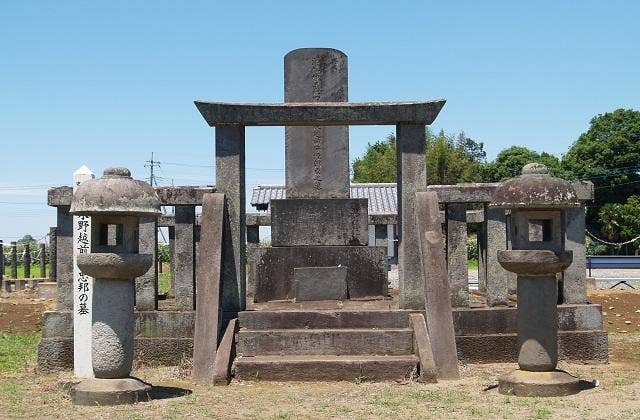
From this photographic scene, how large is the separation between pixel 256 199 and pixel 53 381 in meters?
21.2

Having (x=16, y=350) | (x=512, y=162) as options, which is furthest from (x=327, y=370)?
(x=512, y=162)

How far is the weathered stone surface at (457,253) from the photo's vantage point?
9.20 metres

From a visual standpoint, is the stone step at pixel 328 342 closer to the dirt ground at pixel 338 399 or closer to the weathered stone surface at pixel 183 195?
the dirt ground at pixel 338 399

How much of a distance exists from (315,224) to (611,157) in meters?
45.6

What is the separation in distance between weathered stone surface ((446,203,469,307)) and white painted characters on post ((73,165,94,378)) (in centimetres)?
421

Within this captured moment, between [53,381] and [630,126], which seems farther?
[630,126]

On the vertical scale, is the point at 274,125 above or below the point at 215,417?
above

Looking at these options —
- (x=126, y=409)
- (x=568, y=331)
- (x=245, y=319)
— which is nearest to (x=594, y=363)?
(x=568, y=331)

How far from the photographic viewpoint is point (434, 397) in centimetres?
701

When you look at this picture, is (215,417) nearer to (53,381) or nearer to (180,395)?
(180,395)

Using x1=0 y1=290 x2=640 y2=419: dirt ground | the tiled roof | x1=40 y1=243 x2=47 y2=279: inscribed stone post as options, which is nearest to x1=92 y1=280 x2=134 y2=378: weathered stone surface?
x1=0 y1=290 x2=640 y2=419: dirt ground

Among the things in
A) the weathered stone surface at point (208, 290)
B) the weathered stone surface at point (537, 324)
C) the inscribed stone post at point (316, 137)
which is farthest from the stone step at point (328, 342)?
the inscribed stone post at point (316, 137)

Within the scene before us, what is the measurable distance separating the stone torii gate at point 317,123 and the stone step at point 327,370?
1.14 m

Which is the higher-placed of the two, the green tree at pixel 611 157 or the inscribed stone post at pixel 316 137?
the green tree at pixel 611 157
